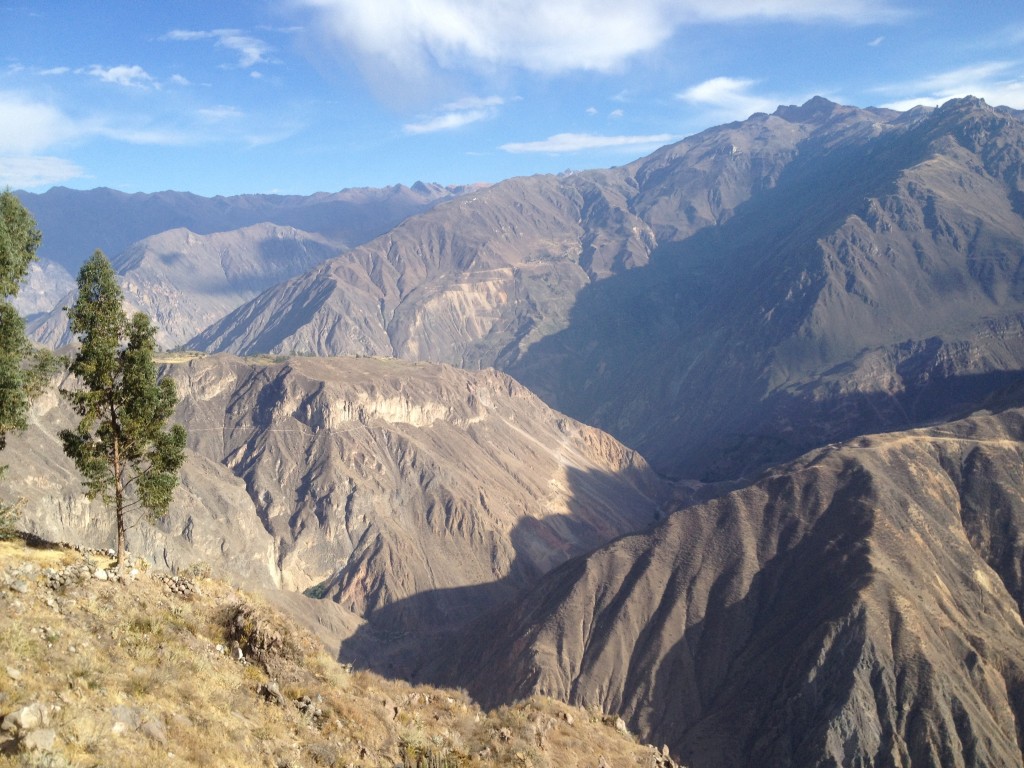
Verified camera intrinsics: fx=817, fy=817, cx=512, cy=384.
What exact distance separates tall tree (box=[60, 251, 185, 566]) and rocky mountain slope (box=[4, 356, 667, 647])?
70718 mm

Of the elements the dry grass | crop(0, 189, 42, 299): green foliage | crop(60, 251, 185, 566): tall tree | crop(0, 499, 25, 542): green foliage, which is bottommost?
the dry grass

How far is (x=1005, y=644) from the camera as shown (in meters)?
75.2

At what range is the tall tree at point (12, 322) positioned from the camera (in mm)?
24922

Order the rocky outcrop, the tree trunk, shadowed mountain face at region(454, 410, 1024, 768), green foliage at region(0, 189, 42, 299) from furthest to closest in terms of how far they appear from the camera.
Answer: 1. the rocky outcrop
2. shadowed mountain face at region(454, 410, 1024, 768)
3. green foliage at region(0, 189, 42, 299)
4. the tree trunk

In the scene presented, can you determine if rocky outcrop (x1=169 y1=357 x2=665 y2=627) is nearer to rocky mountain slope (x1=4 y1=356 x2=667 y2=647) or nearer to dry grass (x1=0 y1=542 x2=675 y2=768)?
rocky mountain slope (x1=4 y1=356 x2=667 y2=647)

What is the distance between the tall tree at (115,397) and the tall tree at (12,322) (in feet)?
5.05

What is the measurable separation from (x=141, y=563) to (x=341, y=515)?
107 metres

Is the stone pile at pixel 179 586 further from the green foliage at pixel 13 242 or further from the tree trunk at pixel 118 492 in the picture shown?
the green foliage at pixel 13 242

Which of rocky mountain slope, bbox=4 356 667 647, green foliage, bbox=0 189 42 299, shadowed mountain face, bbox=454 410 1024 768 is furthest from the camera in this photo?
rocky mountain slope, bbox=4 356 667 647

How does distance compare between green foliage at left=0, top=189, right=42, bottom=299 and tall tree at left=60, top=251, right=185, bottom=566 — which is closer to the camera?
tall tree at left=60, top=251, right=185, bottom=566

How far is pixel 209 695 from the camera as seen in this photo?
1803cm

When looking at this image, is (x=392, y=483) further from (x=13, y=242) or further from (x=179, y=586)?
(x=179, y=586)

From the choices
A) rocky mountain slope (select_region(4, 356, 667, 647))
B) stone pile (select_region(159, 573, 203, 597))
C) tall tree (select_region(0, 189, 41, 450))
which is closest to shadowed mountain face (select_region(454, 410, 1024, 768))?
rocky mountain slope (select_region(4, 356, 667, 647))

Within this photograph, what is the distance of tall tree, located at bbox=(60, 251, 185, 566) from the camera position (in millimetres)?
25266
